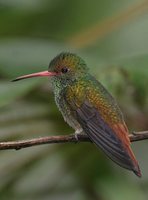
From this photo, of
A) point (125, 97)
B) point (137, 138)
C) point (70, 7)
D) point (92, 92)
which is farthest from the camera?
point (70, 7)

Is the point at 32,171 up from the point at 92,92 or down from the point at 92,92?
down

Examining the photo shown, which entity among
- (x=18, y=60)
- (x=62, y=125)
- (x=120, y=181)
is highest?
(x=18, y=60)

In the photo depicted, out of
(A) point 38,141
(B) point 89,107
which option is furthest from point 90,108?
(A) point 38,141

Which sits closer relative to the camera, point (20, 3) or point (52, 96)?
point (52, 96)

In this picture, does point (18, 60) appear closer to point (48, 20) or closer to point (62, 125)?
point (62, 125)

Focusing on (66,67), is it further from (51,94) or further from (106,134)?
(106,134)

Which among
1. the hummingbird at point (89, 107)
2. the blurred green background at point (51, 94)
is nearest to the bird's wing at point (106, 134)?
the hummingbird at point (89, 107)

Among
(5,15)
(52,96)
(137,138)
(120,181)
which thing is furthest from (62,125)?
(137,138)
